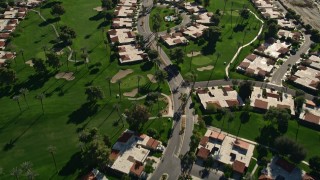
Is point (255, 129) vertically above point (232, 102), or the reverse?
point (232, 102)

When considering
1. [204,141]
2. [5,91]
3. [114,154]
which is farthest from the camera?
[5,91]

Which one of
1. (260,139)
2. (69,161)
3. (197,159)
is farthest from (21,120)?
(260,139)

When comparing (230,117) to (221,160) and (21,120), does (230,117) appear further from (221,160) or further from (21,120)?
(21,120)

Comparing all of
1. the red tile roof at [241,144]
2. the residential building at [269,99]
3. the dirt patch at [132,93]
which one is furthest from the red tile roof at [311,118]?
the dirt patch at [132,93]

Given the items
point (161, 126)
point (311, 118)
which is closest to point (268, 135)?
point (311, 118)

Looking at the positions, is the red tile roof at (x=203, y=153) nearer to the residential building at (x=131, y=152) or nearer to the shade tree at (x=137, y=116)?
the residential building at (x=131, y=152)

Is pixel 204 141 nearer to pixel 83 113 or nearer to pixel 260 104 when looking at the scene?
pixel 260 104

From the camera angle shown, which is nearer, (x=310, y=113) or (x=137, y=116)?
(x=137, y=116)

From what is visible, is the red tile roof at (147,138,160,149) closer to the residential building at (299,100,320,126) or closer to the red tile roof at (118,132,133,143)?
the red tile roof at (118,132,133,143)
